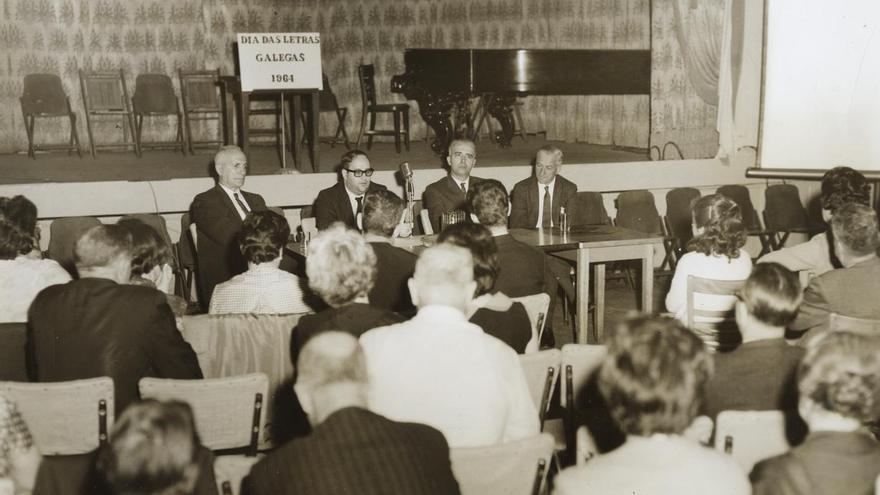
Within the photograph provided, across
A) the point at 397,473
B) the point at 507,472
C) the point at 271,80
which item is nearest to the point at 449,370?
the point at 507,472

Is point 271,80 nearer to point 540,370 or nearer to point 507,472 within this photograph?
point 540,370

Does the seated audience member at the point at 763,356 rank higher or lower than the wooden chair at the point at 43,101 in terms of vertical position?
lower

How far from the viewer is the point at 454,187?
6633 millimetres

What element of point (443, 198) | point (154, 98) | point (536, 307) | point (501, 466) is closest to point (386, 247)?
point (536, 307)

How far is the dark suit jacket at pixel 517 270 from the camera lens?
447cm

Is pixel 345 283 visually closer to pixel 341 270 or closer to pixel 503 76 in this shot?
pixel 341 270

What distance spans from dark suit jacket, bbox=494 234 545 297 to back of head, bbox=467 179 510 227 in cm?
12

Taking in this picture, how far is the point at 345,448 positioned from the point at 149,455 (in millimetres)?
442

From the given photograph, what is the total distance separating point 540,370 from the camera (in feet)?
10.5

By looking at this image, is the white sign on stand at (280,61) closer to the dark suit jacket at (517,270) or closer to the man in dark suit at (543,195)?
the man in dark suit at (543,195)

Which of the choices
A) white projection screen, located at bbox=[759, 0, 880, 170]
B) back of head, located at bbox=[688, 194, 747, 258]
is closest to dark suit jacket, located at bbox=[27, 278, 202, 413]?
back of head, located at bbox=[688, 194, 747, 258]

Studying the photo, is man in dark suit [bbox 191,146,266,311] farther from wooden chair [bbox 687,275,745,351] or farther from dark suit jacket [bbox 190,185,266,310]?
wooden chair [bbox 687,275,745,351]

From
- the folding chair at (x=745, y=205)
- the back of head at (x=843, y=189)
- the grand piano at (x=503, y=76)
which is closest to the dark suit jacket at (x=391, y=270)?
the back of head at (x=843, y=189)

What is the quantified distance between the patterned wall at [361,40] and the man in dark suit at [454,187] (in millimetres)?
4107
